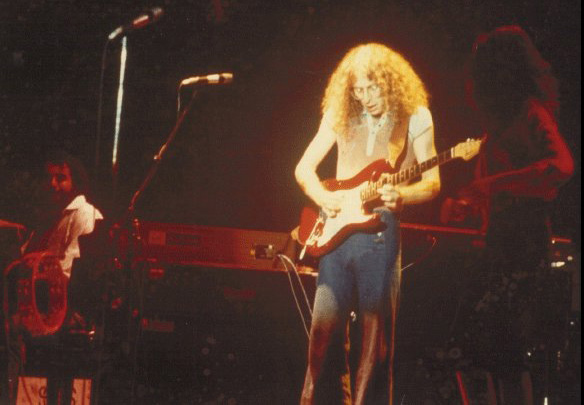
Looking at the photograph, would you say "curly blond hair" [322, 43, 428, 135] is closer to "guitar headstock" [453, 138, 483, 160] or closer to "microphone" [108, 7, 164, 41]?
"guitar headstock" [453, 138, 483, 160]

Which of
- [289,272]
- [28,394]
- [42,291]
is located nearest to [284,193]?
[289,272]

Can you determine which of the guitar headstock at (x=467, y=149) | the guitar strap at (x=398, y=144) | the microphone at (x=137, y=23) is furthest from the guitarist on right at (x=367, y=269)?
the microphone at (x=137, y=23)

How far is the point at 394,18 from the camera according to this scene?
12.6ft

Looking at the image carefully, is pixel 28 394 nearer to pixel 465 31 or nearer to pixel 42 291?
pixel 42 291

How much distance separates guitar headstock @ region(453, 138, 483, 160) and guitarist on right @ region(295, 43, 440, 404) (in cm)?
20

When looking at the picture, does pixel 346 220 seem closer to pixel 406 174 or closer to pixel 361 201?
pixel 361 201

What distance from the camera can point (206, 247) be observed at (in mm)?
3066

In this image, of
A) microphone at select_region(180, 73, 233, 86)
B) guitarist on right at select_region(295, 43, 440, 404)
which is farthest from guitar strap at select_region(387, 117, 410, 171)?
microphone at select_region(180, 73, 233, 86)

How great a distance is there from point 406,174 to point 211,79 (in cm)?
107

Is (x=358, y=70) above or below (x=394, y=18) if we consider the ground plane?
below

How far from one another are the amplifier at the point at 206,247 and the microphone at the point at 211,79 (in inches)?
29.5

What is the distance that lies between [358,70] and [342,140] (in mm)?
459

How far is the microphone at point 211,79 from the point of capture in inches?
130

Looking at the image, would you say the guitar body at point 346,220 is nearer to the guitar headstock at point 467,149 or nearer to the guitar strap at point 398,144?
the guitar strap at point 398,144
